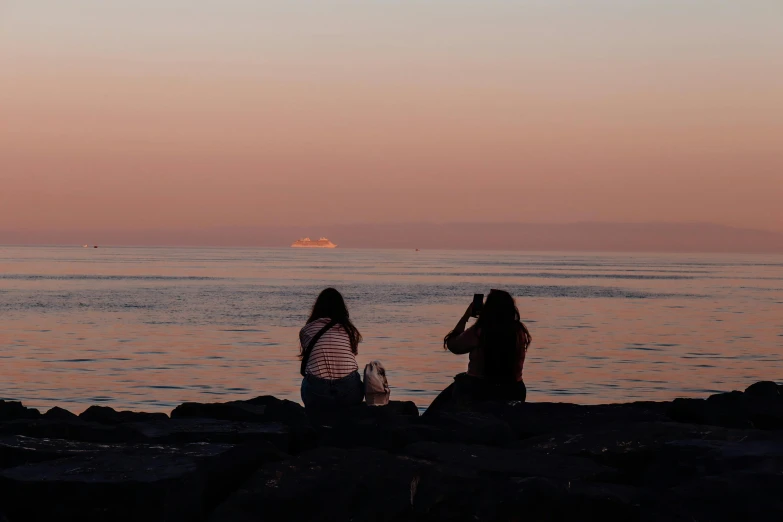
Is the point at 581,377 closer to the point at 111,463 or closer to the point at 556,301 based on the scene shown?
the point at 111,463

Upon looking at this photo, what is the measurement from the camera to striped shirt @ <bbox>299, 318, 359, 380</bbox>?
9.91 meters

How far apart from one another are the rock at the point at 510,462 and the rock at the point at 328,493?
433 mm

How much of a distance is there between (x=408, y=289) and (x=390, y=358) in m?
35.9

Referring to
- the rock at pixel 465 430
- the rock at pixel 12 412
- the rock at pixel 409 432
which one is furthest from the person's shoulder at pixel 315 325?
the rock at pixel 12 412

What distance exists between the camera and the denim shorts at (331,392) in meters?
9.92

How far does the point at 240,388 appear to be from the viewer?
17375 millimetres

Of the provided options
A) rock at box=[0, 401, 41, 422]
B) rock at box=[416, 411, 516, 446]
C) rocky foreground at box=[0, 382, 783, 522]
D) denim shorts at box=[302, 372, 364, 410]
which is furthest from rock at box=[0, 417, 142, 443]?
rock at box=[416, 411, 516, 446]

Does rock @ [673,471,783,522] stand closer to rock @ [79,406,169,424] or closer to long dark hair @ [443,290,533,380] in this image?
long dark hair @ [443,290,533,380]

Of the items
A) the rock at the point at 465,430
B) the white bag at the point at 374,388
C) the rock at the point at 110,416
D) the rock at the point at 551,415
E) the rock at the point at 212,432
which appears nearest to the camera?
the rock at the point at 465,430

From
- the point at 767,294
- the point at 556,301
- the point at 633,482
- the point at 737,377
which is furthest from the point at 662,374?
the point at 767,294

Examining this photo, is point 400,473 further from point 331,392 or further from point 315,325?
point 315,325

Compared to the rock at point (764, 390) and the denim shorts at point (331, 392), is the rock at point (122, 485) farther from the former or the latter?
the rock at point (764, 390)

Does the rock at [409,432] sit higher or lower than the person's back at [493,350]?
lower

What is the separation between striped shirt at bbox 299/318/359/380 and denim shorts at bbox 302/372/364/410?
0.05 m
